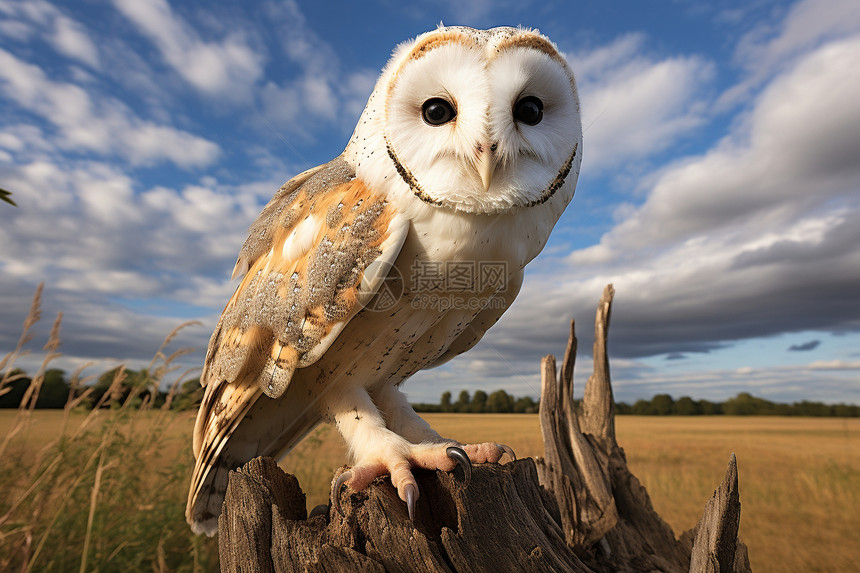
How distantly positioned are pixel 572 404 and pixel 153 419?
2475 millimetres

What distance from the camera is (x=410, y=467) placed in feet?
4.98

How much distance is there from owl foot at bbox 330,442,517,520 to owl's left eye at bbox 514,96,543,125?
3.48ft

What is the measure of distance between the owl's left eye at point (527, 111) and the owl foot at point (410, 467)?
3.48 feet

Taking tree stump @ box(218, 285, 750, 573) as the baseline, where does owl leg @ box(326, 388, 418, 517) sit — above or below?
above

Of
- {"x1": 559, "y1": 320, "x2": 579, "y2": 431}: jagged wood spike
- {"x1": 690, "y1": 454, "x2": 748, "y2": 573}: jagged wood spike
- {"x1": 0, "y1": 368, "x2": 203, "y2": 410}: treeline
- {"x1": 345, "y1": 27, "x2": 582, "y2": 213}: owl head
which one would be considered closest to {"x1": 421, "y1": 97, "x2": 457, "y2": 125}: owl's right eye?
{"x1": 345, "y1": 27, "x2": 582, "y2": 213}: owl head

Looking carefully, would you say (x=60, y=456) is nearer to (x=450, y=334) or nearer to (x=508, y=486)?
(x=450, y=334)

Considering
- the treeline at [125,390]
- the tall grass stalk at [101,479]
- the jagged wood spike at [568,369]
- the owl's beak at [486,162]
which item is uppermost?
the owl's beak at [486,162]

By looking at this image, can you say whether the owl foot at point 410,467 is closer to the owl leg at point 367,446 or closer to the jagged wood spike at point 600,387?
the owl leg at point 367,446

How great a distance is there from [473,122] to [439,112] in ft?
0.50

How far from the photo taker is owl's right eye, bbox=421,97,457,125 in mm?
1473

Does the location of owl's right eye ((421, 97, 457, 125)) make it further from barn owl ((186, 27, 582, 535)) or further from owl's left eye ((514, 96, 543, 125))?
owl's left eye ((514, 96, 543, 125))

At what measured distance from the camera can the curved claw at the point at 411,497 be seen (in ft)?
4.46

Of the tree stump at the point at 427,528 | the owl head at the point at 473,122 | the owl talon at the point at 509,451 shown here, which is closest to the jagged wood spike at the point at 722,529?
the tree stump at the point at 427,528

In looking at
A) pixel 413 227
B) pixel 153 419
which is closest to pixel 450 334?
pixel 413 227
